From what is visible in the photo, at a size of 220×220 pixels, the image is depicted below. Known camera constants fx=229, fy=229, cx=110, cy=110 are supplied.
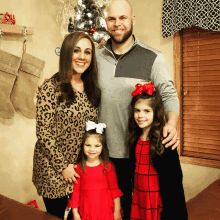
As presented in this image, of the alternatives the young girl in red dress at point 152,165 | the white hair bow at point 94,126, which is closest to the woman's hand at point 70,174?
the white hair bow at point 94,126

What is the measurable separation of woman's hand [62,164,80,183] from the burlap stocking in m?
1.09

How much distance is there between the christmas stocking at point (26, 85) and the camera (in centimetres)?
228

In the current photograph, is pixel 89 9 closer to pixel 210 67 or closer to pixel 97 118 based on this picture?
pixel 97 118

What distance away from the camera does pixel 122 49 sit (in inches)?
64.7

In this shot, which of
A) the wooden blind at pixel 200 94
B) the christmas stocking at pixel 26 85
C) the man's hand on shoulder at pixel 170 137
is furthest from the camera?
the wooden blind at pixel 200 94

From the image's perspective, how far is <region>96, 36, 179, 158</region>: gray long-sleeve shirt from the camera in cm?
154

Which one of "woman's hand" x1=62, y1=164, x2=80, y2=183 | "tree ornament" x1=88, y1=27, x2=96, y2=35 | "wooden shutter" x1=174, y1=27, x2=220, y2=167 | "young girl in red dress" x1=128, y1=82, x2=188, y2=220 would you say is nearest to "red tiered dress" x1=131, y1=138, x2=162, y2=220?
"young girl in red dress" x1=128, y1=82, x2=188, y2=220

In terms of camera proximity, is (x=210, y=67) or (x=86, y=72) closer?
(x=86, y=72)

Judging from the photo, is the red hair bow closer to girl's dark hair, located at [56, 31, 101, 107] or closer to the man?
the man

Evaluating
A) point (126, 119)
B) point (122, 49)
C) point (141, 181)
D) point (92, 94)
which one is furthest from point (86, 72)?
point (141, 181)

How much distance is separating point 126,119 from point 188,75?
1.39 meters

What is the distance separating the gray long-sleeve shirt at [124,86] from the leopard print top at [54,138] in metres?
0.21

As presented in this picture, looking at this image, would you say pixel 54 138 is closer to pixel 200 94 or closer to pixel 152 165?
pixel 152 165

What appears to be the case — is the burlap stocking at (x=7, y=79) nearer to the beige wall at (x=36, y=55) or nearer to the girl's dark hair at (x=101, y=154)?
the beige wall at (x=36, y=55)
